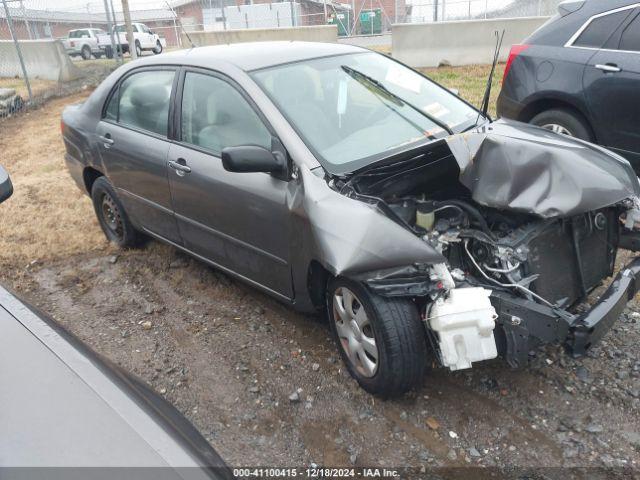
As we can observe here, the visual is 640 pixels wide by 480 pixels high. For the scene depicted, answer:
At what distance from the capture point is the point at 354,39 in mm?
22562

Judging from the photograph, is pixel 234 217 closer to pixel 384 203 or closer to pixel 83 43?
pixel 384 203

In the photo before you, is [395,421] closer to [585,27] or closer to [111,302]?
[111,302]

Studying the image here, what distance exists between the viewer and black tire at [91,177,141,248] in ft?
14.9

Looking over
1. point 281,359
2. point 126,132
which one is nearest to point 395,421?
point 281,359

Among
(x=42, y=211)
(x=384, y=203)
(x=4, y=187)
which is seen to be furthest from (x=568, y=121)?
(x=42, y=211)

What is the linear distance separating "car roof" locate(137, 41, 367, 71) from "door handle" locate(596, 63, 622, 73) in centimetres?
214

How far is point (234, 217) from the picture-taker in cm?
323

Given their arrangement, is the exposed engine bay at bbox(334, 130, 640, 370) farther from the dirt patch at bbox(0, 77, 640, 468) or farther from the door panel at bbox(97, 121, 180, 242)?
the door panel at bbox(97, 121, 180, 242)

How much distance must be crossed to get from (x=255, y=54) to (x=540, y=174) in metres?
1.92

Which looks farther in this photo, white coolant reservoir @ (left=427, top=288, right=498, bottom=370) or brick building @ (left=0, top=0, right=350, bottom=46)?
brick building @ (left=0, top=0, right=350, bottom=46)

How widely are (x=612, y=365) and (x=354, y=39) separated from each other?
21.6 metres

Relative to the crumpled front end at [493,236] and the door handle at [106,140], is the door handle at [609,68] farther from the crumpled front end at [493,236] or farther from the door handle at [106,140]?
the door handle at [106,140]

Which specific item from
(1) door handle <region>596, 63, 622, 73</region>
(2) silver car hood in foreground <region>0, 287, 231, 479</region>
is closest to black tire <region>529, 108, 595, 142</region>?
(1) door handle <region>596, 63, 622, 73</region>

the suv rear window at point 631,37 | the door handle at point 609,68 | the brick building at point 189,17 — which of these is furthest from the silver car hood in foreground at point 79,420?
the brick building at point 189,17
